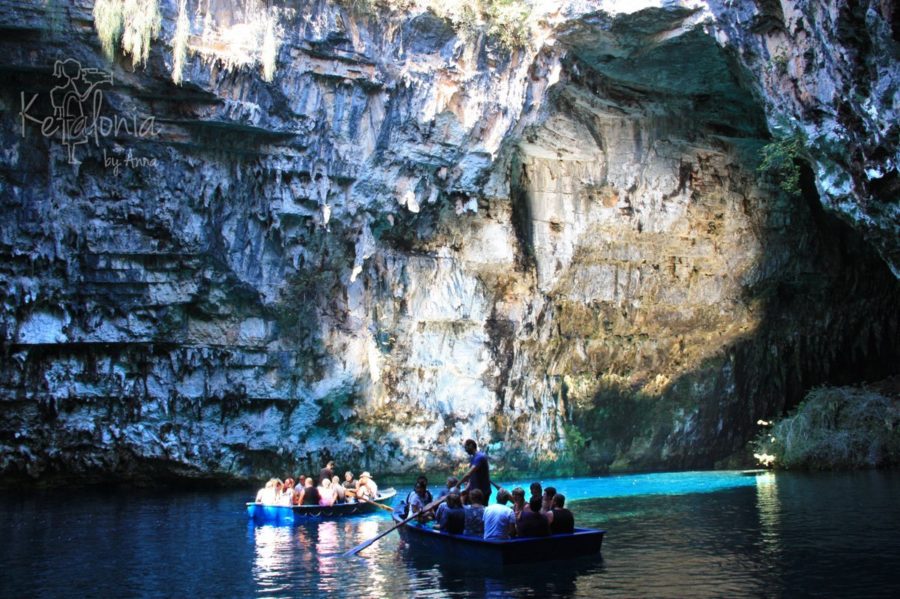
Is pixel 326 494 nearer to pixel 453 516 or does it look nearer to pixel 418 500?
pixel 418 500

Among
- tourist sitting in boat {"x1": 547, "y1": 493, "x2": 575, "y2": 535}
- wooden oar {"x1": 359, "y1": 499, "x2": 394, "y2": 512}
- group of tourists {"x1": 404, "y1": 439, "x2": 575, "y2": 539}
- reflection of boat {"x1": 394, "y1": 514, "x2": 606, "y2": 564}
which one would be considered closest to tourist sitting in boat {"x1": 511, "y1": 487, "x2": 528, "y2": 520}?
group of tourists {"x1": 404, "y1": 439, "x2": 575, "y2": 539}

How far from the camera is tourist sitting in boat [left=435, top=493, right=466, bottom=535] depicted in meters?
12.2

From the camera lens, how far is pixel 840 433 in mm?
25406

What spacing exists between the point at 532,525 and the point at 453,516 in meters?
1.35

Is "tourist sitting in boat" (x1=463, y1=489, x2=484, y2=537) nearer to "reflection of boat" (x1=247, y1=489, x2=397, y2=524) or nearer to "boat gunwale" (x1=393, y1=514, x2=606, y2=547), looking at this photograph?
"boat gunwale" (x1=393, y1=514, x2=606, y2=547)

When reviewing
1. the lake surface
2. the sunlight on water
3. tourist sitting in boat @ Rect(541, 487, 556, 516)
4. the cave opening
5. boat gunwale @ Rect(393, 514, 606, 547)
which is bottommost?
the sunlight on water

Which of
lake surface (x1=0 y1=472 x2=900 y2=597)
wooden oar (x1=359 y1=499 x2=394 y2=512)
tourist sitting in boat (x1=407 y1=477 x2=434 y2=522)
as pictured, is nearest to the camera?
lake surface (x1=0 y1=472 x2=900 y2=597)

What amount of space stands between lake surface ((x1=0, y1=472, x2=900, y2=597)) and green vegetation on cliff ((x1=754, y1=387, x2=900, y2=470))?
5.34m

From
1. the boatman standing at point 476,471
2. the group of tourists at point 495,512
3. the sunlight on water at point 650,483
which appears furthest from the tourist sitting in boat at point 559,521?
the sunlight on water at point 650,483

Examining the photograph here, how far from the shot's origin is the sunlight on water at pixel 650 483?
70.0 feet

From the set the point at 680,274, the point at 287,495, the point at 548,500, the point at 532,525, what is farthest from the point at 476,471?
the point at 680,274

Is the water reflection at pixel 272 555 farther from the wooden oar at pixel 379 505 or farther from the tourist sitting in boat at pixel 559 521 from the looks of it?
the tourist sitting in boat at pixel 559 521

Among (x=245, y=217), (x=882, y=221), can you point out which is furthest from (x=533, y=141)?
(x=882, y=221)

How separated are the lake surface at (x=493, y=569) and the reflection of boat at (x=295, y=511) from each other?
0.39 metres
